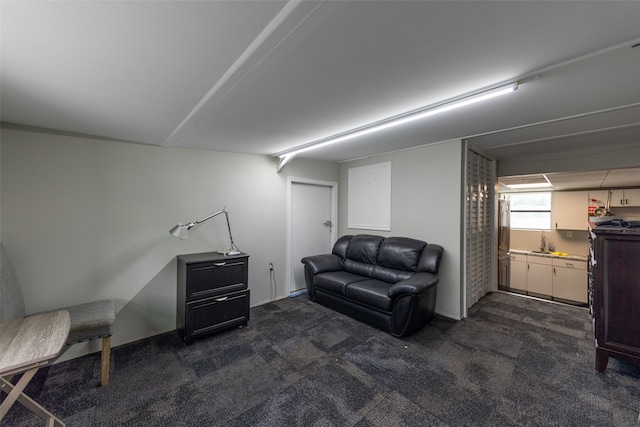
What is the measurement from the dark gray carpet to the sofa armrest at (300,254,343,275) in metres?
0.95

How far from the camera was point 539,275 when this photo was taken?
4629 millimetres

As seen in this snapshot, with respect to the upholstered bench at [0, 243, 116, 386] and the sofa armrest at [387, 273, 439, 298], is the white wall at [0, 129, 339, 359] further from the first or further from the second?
the sofa armrest at [387, 273, 439, 298]

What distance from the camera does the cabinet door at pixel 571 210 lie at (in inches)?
179

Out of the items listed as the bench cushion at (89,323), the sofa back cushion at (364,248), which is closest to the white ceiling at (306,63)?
the bench cushion at (89,323)

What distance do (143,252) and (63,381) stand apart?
48.6 inches

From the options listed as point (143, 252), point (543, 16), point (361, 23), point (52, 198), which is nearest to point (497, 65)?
point (543, 16)

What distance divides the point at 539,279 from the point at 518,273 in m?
0.32

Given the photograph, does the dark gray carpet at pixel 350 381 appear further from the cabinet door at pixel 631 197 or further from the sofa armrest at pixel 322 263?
the cabinet door at pixel 631 197

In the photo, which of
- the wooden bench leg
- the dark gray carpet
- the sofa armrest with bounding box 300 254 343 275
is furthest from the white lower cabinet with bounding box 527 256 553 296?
the wooden bench leg

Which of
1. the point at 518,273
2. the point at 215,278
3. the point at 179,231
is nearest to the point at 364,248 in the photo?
the point at 215,278

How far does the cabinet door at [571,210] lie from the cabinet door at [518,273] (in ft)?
3.18

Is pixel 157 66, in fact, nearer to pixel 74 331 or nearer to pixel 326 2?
pixel 326 2

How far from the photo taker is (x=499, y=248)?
4410 mm

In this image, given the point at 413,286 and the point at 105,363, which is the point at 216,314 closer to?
the point at 105,363
